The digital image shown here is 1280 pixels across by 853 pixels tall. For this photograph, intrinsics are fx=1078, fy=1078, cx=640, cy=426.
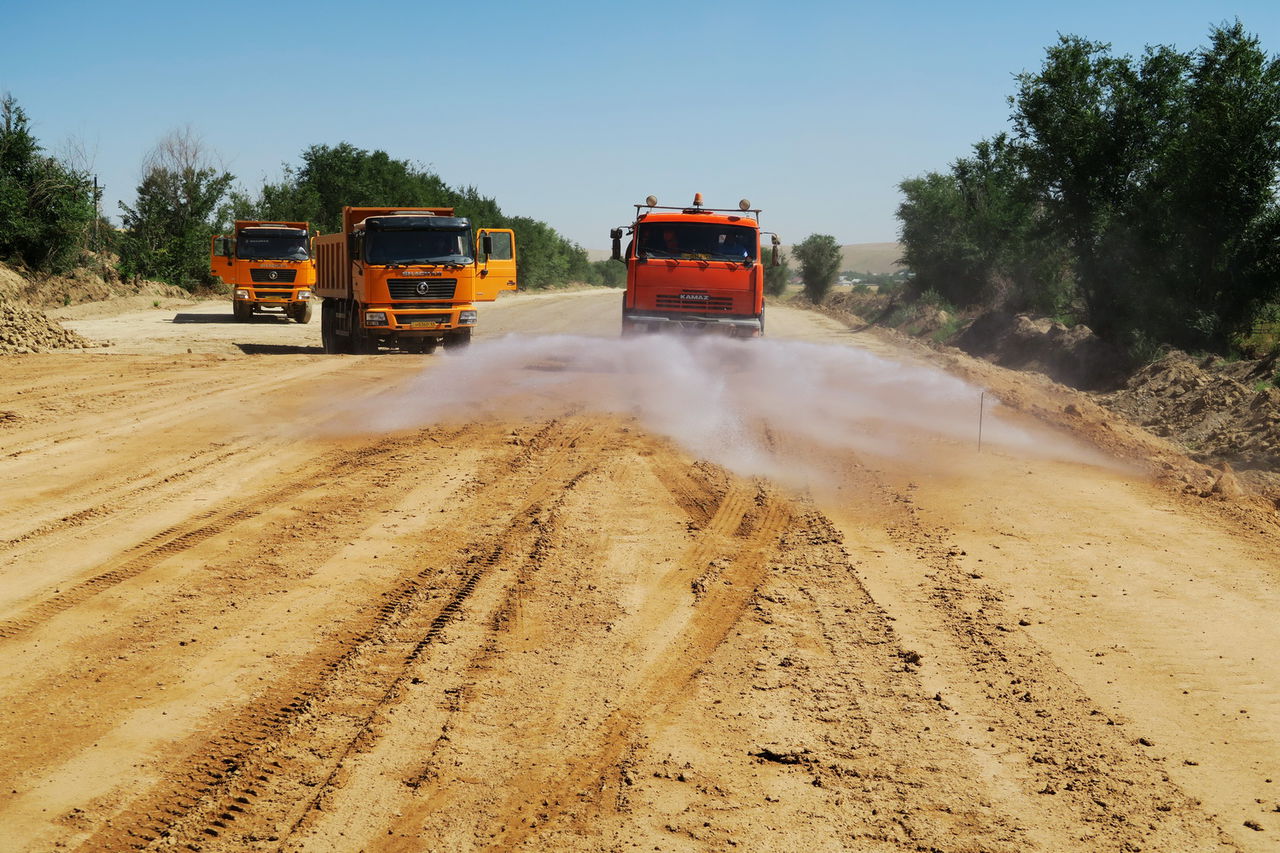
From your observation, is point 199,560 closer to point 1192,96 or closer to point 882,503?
point 882,503

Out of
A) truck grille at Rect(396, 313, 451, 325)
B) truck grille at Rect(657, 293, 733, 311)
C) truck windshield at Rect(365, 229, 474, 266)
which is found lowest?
truck grille at Rect(396, 313, 451, 325)

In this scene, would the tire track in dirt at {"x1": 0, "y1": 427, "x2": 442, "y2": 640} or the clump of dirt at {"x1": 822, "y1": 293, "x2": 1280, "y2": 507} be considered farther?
the clump of dirt at {"x1": 822, "y1": 293, "x2": 1280, "y2": 507}

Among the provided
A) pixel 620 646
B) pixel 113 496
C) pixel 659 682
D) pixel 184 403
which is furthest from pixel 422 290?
pixel 659 682

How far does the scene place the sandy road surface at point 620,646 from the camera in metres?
4.11

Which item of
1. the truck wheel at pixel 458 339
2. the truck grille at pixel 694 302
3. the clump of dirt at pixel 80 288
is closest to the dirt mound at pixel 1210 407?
the truck grille at pixel 694 302

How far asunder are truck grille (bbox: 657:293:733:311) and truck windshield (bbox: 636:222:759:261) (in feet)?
2.35

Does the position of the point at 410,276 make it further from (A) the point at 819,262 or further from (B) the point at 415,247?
(A) the point at 819,262

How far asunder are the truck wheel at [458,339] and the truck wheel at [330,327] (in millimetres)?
2944

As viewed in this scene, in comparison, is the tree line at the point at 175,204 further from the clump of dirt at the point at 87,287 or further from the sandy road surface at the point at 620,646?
the sandy road surface at the point at 620,646

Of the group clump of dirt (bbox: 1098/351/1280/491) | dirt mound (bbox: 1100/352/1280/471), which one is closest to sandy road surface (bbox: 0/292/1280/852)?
clump of dirt (bbox: 1098/351/1280/491)

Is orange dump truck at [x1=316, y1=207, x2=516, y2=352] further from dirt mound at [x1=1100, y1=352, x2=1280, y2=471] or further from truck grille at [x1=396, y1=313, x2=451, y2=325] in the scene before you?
dirt mound at [x1=1100, y1=352, x2=1280, y2=471]

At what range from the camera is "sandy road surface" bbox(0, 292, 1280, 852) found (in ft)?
13.5

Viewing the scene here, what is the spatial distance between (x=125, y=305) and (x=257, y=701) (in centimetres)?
3770

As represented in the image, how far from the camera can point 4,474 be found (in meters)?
9.57
